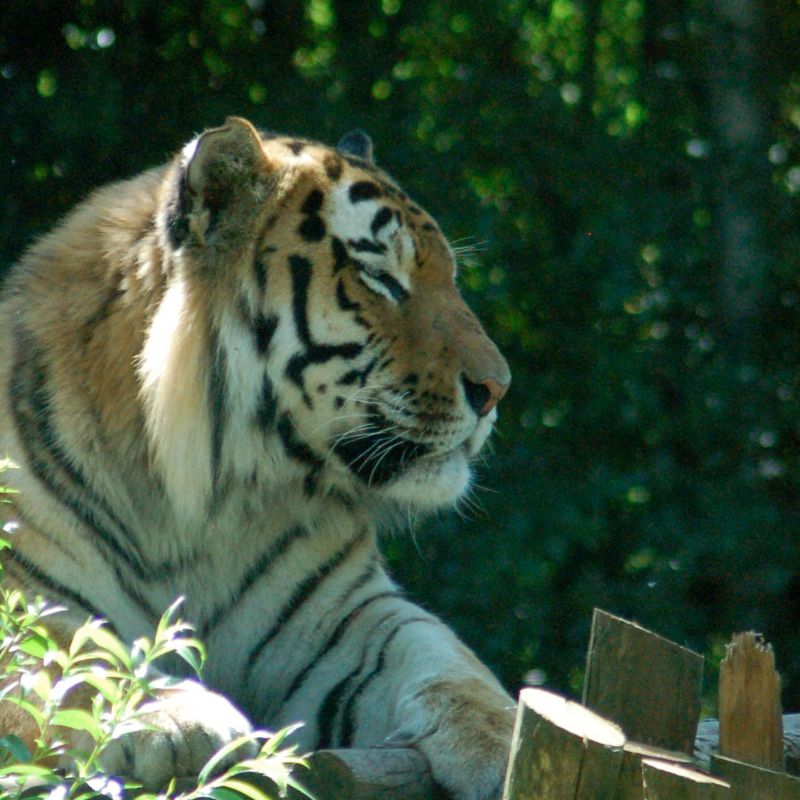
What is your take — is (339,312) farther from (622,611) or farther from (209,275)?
(622,611)

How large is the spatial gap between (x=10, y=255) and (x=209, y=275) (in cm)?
252

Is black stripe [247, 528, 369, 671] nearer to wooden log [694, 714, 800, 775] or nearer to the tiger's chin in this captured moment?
the tiger's chin

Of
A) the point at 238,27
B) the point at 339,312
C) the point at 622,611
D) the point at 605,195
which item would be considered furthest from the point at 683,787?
the point at 238,27

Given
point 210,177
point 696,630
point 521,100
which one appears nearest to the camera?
point 210,177

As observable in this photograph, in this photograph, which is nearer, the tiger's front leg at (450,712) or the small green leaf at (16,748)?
the small green leaf at (16,748)

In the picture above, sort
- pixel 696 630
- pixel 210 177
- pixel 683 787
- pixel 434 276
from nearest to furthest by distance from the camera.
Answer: pixel 683 787 → pixel 210 177 → pixel 434 276 → pixel 696 630

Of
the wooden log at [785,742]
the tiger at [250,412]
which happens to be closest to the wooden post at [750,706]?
the wooden log at [785,742]

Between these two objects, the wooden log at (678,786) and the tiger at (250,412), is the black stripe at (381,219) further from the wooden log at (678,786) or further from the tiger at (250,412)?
the wooden log at (678,786)

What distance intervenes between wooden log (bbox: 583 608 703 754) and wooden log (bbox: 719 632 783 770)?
0.07 meters

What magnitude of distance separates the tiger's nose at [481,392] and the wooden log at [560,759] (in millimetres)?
1106

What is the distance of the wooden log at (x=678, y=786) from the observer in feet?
5.83

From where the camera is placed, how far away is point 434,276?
3.01 m

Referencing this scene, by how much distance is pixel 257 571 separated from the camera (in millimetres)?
3027

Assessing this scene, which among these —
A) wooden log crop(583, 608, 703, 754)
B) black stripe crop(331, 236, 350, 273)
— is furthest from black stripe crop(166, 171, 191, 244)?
wooden log crop(583, 608, 703, 754)
